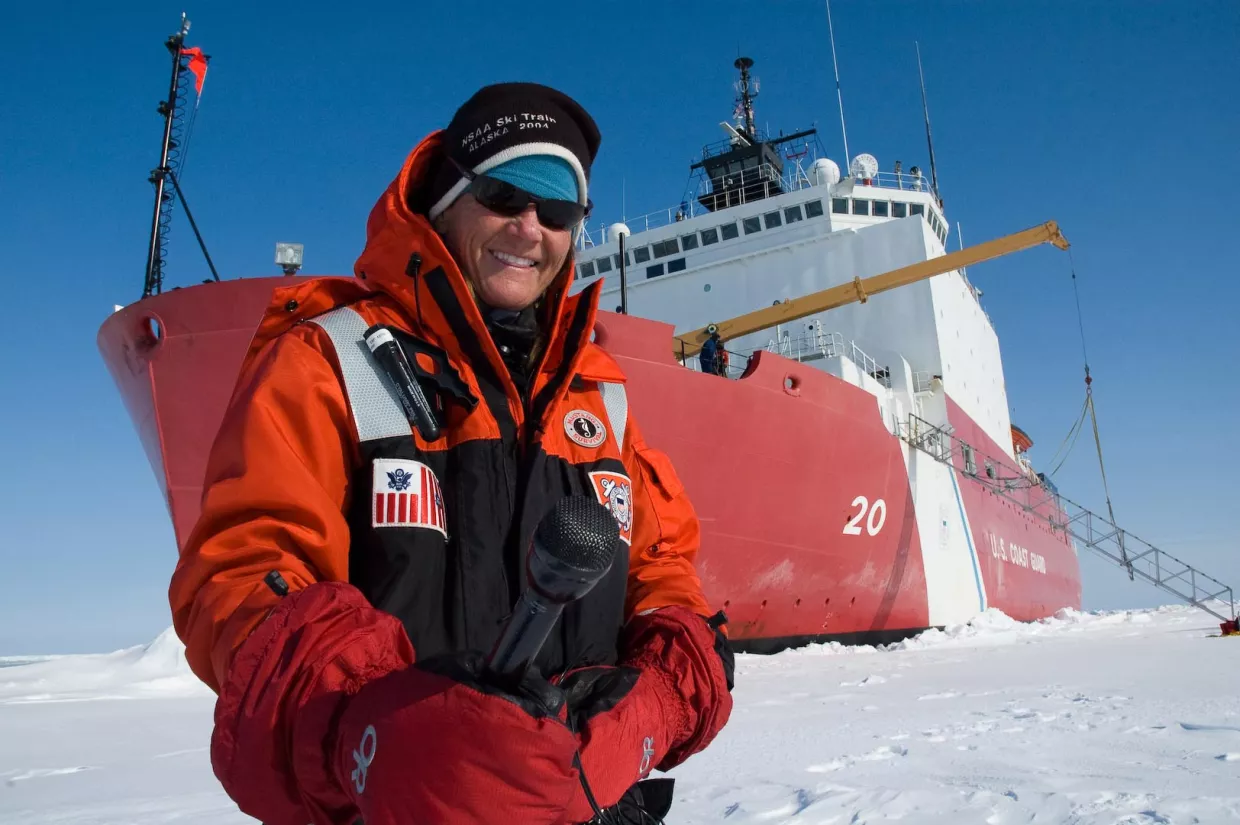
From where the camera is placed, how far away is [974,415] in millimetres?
14164

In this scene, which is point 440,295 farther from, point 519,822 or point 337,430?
point 519,822

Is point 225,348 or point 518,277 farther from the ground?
point 225,348

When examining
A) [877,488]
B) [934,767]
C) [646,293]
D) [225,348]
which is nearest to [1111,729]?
[934,767]

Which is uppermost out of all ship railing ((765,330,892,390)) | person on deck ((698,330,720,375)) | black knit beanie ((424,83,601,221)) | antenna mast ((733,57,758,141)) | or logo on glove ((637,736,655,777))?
antenna mast ((733,57,758,141))

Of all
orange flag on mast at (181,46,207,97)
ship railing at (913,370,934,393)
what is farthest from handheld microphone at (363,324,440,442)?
ship railing at (913,370,934,393)

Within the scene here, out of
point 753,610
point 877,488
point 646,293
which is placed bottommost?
point 753,610

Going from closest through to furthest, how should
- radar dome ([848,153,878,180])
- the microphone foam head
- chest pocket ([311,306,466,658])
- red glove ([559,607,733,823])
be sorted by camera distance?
the microphone foam head, red glove ([559,607,733,823]), chest pocket ([311,306,466,658]), radar dome ([848,153,878,180])

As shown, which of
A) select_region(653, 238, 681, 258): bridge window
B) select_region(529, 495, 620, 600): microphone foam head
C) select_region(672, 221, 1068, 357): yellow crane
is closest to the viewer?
select_region(529, 495, 620, 600): microphone foam head

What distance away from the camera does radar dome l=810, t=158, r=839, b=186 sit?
565 inches

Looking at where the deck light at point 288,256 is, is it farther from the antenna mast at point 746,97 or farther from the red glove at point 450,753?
the antenna mast at point 746,97

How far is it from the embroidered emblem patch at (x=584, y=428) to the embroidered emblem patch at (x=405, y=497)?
0.28m

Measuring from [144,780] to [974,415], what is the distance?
13838 millimetres

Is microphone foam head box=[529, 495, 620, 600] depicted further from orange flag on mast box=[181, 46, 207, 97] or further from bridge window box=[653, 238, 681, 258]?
bridge window box=[653, 238, 681, 258]

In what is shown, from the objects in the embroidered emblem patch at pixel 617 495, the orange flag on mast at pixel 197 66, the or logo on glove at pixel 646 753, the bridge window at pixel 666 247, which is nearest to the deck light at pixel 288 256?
the orange flag on mast at pixel 197 66
